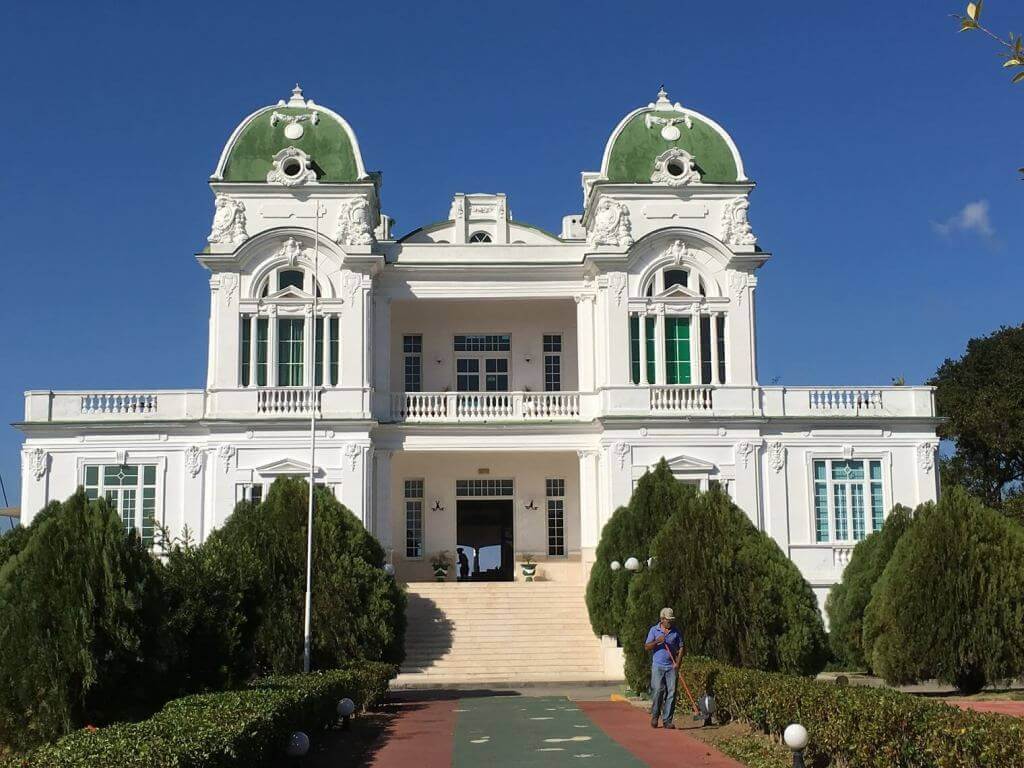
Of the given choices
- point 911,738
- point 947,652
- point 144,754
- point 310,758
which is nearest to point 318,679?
point 310,758

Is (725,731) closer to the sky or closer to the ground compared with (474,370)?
closer to the ground

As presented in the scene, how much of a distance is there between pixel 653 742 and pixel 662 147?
68.5ft

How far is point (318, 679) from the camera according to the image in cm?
1630

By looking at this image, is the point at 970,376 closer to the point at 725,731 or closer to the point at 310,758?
the point at 725,731

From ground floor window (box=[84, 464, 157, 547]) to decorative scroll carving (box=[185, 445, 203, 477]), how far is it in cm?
88

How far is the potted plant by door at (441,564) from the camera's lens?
32656 millimetres

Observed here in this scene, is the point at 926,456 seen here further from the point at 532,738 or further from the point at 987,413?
the point at 532,738

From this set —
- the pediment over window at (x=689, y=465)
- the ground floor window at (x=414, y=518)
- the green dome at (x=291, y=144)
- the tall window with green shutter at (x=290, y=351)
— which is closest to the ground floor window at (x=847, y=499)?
the pediment over window at (x=689, y=465)

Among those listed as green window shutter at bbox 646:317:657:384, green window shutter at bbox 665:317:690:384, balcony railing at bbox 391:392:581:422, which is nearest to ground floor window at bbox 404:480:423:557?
balcony railing at bbox 391:392:581:422

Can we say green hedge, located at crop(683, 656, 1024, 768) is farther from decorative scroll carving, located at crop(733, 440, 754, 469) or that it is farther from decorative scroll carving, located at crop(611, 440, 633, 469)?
decorative scroll carving, located at crop(733, 440, 754, 469)

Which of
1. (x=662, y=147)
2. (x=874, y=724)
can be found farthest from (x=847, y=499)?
(x=874, y=724)

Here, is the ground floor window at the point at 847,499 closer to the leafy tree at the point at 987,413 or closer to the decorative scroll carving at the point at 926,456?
the decorative scroll carving at the point at 926,456

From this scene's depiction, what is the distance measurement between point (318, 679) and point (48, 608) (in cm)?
379

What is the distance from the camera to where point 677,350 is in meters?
31.5
